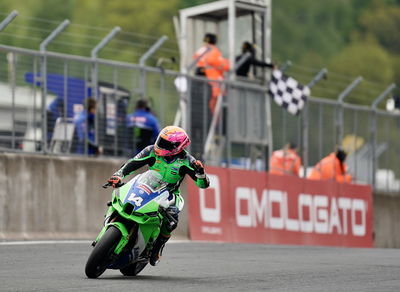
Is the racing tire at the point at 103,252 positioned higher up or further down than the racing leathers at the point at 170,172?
further down

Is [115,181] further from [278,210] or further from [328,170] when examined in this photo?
[328,170]

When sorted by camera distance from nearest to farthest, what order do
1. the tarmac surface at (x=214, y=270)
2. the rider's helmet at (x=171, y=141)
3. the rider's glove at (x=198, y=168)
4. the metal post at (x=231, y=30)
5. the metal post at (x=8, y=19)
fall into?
1. the tarmac surface at (x=214, y=270)
2. the rider's helmet at (x=171, y=141)
3. the rider's glove at (x=198, y=168)
4. the metal post at (x=8, y=19)
5. the metal post at (x=231, y=30)

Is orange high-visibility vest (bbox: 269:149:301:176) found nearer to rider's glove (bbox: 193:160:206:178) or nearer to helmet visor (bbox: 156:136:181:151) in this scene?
rider's glove (bbox: 193:160:206:178)

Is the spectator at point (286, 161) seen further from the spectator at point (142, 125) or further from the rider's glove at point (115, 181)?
the rider's glove at point (115, 181)

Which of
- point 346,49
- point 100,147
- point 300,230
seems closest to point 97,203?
point 100,147

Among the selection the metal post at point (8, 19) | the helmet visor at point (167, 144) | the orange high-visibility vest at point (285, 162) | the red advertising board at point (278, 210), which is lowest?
the red advertising board at point (278, 210)

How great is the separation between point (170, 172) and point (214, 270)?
1388 mm

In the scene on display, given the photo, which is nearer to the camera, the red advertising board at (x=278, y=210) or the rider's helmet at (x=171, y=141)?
the rider's helmet at (x=171, y=141)

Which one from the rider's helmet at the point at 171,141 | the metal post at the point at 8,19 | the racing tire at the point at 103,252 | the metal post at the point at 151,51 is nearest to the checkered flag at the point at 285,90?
the metal post at the point at 151,51

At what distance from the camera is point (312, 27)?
3105 inches

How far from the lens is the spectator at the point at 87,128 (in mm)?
16609

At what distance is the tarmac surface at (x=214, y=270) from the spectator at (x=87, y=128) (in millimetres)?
1855

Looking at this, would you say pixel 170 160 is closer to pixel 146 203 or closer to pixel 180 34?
pixel 146 203

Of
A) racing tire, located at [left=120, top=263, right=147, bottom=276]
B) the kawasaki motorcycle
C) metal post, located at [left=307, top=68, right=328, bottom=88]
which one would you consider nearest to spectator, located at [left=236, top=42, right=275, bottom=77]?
metal post, located at [left=307, top=68, right=328, bottom=88]
